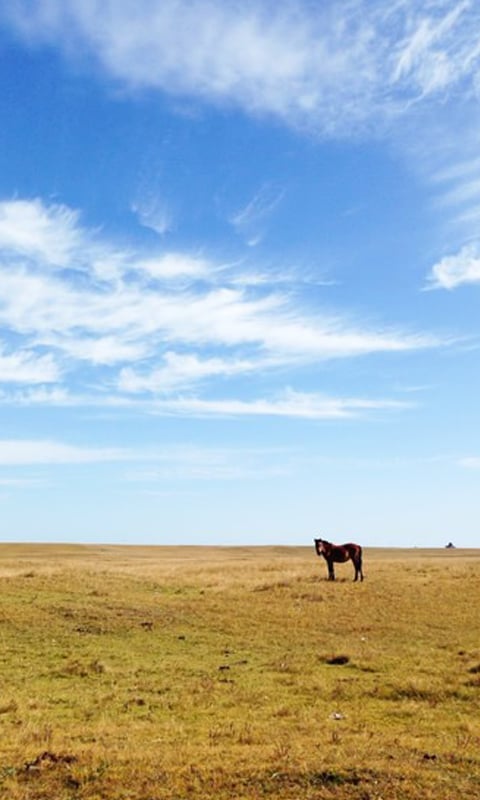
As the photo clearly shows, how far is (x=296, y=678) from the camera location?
66.7 feet

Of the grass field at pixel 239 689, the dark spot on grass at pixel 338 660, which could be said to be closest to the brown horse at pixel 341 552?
the grass field at pixel 239 689

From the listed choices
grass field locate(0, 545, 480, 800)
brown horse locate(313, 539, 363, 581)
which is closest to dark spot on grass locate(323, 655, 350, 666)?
grass field locate(0, 545, 480, 800)

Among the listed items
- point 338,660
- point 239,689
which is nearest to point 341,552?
point 338,660

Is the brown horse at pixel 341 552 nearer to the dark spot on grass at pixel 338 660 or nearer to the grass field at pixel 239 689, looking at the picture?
the grass field at pixel 239 689

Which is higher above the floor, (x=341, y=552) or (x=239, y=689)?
(x=341, y=552)

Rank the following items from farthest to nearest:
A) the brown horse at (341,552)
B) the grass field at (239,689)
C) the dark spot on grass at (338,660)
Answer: the brown horse at (341,552)
the dark spot on grass at (338,660)
the grass field at (239,689)

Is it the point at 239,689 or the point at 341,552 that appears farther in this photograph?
the point at 341,552

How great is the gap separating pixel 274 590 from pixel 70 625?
39.9 feet

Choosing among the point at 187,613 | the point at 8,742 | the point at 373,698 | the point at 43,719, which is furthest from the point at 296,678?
the point at 187,613

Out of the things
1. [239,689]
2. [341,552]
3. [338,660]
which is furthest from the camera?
[341,552]

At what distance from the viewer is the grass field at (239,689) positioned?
1123cm

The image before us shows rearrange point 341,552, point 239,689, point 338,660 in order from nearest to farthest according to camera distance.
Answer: point 239,689 → point 338,660 → point 341,552

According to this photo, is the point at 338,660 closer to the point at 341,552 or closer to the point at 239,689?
the point at 239,689

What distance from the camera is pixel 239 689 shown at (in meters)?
19.1
